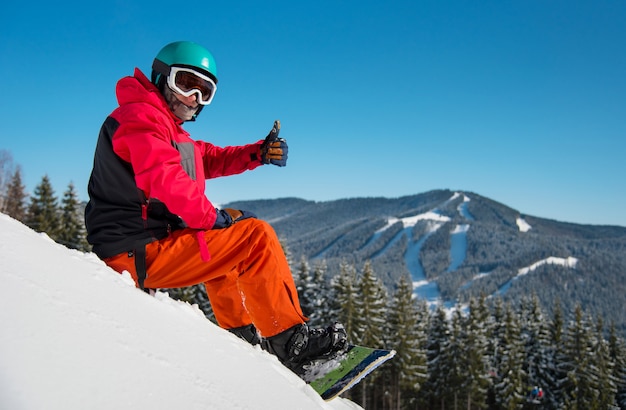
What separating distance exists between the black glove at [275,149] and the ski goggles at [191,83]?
3.40 ft

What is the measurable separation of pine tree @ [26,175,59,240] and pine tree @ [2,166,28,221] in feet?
10.3

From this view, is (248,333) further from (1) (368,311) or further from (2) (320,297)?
(2) (320,297)

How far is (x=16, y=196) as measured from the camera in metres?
34.2

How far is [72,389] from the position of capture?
1.69 metres

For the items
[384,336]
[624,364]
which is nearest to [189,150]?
[384,336]

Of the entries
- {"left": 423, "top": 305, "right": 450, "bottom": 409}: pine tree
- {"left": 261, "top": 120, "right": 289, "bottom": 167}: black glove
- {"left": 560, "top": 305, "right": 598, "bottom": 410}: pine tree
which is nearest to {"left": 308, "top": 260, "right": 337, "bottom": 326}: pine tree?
{"left": 423, "top": 305, "right": 450, "bottom": 409}: pine tree

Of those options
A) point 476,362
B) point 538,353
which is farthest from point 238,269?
point 538,353

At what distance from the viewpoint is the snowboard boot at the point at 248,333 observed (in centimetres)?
397

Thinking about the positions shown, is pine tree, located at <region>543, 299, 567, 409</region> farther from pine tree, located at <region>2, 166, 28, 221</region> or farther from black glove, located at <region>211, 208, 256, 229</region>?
pine tree, located at <region>2, 166, 28, 221</region>

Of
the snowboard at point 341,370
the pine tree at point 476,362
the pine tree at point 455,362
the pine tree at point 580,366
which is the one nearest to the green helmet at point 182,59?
the snowboard at point 341,370

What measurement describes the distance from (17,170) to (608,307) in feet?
720

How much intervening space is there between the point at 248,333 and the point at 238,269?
583mm

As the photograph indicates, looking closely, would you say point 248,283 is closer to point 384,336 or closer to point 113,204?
point 113,204

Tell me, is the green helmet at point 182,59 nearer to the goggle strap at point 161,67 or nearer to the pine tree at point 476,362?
the goggle strap at point 161,67
